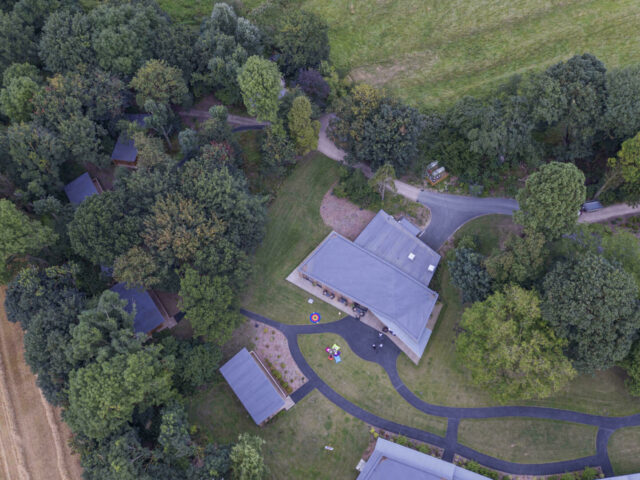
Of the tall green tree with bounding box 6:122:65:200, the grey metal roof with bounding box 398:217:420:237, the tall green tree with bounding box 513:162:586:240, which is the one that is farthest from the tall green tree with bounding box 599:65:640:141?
the tall green tree with bounding box 6:122:65:200

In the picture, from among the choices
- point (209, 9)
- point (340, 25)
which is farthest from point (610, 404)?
point (209, 9)

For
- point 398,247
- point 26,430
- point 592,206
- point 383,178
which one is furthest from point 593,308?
point 26,430

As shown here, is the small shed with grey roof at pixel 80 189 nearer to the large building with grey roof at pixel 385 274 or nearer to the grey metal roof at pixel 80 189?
the grey metal roof at pixel 80 189

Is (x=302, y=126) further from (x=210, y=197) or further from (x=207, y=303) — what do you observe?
(x=207, y=303)

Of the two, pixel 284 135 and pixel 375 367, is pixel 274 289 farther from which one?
pixel 284 135

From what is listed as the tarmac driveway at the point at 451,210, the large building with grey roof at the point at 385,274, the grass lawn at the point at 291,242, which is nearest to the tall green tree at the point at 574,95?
the tarmac driveway at the point at 451,210
